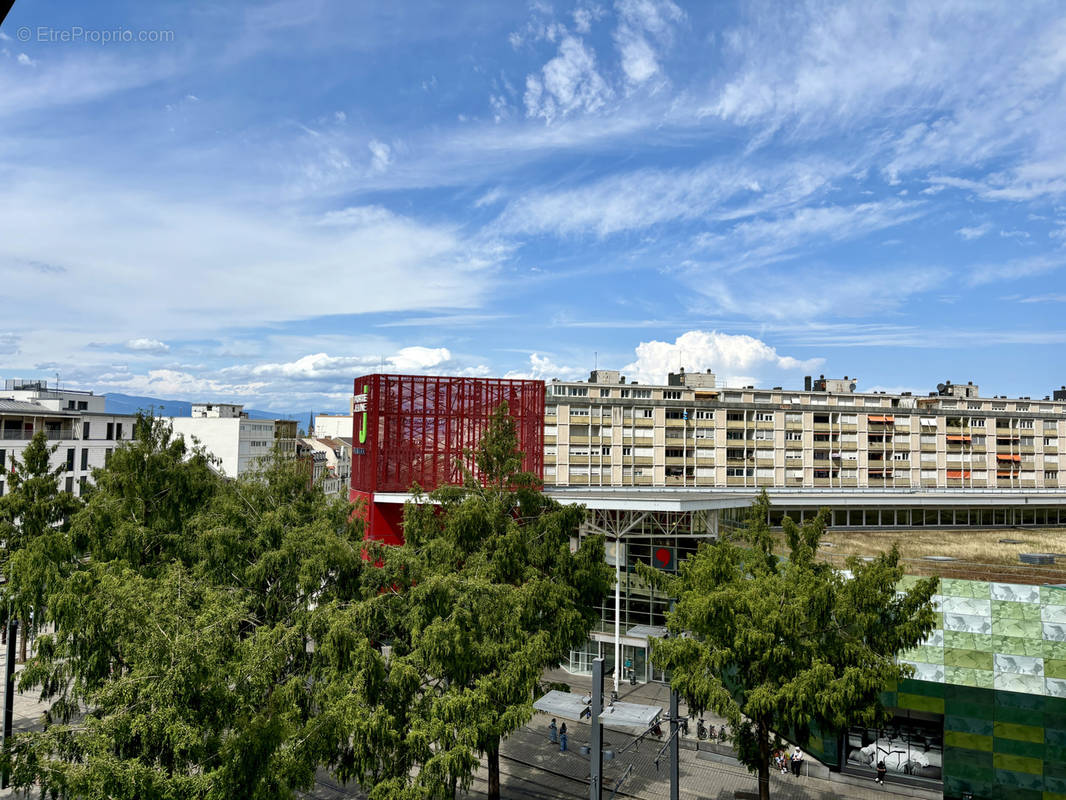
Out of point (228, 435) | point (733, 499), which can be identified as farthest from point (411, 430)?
point (228, 435)

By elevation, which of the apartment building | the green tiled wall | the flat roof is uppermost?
the apartment building

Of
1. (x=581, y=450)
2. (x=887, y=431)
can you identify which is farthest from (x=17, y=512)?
(x=887, y=431)

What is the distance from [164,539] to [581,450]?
170 ft

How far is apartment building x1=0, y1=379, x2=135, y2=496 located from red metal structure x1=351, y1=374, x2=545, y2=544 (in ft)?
74.2

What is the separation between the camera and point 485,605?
65.7 ft

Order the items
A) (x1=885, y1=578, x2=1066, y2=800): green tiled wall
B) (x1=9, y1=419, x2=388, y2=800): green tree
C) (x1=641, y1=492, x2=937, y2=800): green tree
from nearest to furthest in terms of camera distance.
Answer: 1. (x1=9, y1=419, x2=388, y2=800): green tree
2. (x1=641, y1=492, x2=937, y2=800): green tree
3. (x1=885, y1=578, x2=1066, y2=800): green tiled wall

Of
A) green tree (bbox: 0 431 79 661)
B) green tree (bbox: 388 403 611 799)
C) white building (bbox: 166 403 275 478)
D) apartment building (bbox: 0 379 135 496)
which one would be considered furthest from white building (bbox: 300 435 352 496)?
green tree (bbox: 388 403 611 799)

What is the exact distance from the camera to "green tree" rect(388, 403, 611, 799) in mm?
18500

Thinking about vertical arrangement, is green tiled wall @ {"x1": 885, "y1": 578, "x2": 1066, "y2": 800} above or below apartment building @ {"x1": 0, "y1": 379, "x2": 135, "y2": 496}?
below

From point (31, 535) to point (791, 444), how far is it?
6704 cm

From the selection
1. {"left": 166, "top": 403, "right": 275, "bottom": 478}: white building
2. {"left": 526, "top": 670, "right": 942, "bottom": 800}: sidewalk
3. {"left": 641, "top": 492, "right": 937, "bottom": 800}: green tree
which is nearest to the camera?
{"left": 641, "top": 492, "right": 937, "bottom": 800}: green tree

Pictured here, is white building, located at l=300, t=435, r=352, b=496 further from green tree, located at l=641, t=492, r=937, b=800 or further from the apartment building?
green tree, located at l=641, t=492, r=937, b=800

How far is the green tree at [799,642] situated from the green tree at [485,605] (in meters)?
3.88

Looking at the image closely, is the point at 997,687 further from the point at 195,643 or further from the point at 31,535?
the point at 31,535
